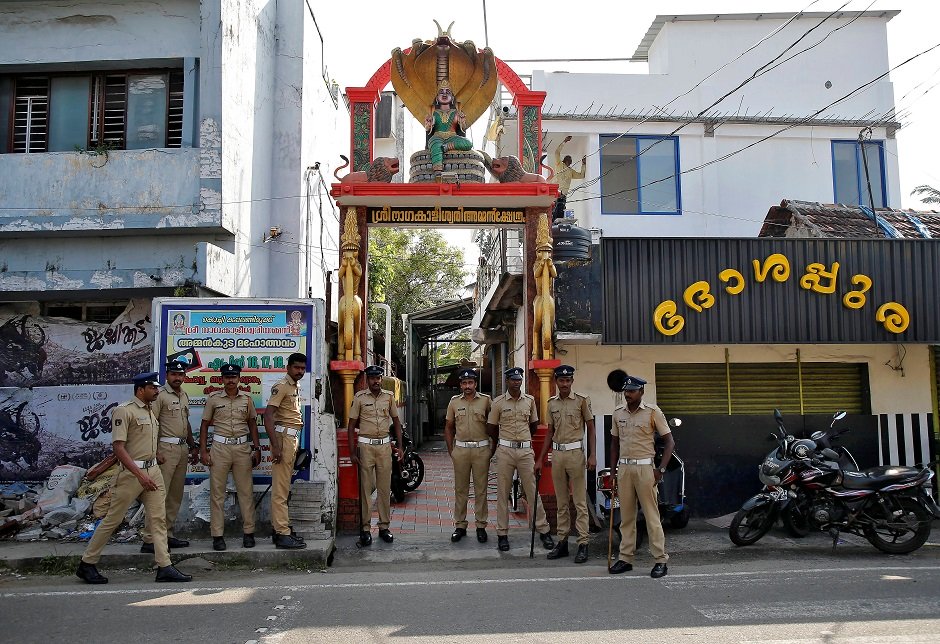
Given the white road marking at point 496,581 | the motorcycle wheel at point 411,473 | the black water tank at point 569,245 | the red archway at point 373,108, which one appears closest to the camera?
the white road marking at point 496,581

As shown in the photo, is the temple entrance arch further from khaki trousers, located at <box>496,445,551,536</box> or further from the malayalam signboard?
khaki trousers, located at <box>496,445,551,536</box>

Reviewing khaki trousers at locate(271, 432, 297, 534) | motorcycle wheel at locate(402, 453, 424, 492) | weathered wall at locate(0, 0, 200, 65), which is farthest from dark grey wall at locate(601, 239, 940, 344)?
weathered wall at locate(0, 0, 200, 65)

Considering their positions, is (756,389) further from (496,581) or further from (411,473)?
(496,581)

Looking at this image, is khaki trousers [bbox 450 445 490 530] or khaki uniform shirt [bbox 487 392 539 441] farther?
khaki trousers [bbox 450 445 490 530]

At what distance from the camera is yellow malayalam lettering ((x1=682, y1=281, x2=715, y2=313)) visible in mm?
9922

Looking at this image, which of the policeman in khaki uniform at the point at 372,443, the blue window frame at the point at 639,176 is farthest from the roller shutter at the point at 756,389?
the blue window frame at the point at 639,176

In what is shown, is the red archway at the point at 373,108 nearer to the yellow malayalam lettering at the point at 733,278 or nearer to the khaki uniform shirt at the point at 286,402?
the yellow malayalam lettering at the point at 733,278

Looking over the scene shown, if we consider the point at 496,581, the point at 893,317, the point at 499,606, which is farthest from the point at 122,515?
the point at 893,317

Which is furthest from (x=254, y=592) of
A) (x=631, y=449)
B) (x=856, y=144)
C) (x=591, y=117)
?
(x=856, y=144)

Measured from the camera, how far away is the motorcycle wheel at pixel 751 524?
8.40m

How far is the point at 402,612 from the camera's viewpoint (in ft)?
19.5

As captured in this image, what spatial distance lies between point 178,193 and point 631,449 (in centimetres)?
777

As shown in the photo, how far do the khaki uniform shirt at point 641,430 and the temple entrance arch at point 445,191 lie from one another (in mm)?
2096

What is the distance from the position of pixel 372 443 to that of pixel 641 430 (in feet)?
10.3
